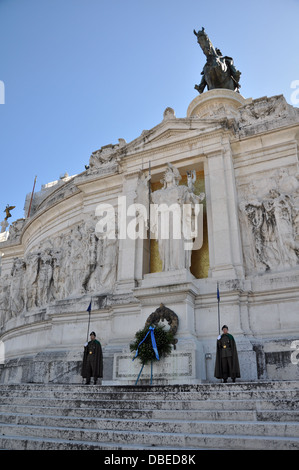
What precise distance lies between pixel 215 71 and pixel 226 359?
63.6 ft

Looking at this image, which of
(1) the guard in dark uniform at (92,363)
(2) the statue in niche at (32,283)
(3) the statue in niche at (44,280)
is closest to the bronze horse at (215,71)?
(3) the statue in niche at (44,280)

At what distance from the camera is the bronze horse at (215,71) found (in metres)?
23.4

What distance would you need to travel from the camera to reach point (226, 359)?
9.92 m

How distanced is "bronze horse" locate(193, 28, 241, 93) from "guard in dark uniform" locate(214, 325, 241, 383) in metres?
18.4

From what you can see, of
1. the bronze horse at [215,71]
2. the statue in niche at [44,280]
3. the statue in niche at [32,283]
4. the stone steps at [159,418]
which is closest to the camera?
the stone steps at [159,418]

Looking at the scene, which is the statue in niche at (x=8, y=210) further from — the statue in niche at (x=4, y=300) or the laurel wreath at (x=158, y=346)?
the laurel wreath at (x=158, y=346)

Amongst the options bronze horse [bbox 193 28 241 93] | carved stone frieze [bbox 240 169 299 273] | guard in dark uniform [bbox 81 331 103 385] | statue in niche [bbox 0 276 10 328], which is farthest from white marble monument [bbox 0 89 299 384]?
bronze horse [bbox 193 28 241 93]

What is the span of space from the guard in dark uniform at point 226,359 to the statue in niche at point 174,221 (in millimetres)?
3592

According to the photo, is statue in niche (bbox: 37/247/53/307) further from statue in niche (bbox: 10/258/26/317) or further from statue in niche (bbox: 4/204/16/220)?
statue in niche (bbox: 4/204/16/220)

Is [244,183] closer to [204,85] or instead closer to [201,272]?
[201,272]

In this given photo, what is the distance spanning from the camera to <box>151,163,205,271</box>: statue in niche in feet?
43.5

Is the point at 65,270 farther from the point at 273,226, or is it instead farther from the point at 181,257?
the point at 273,226

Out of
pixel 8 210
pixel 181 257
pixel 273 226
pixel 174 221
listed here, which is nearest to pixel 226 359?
pixel 181 257

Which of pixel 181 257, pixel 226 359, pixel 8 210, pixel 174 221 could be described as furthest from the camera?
pixel 8 210
